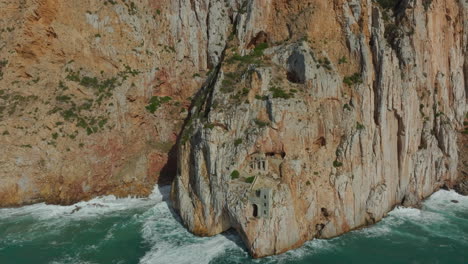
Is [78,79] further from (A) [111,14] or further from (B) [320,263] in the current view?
(B) [320,263]

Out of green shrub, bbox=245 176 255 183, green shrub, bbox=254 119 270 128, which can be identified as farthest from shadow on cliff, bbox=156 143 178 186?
green shrub, bbox=254 119 270 128

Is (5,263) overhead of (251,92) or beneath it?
beneath

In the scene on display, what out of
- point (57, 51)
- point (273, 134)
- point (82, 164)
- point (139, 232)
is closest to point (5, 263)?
point (139, 232)

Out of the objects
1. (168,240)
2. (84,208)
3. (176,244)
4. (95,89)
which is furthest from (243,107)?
(95,89)

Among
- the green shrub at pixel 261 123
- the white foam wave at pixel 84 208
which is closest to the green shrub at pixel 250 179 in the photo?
the green shrub at pixel 261 123

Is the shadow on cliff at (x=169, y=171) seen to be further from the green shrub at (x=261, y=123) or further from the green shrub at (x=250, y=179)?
the green shrub at (x=261, y=123)

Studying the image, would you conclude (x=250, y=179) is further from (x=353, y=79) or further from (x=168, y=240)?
(x=353, y=79)
